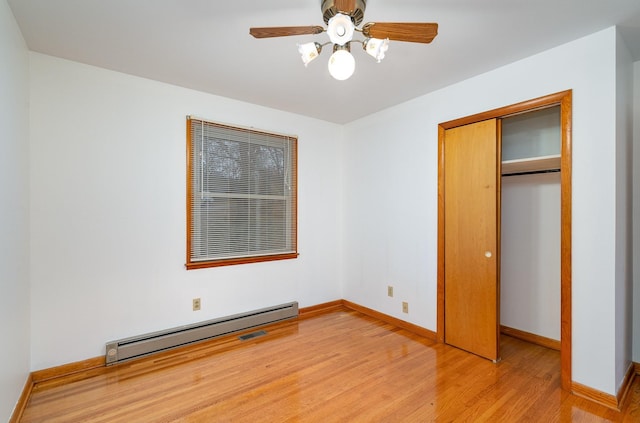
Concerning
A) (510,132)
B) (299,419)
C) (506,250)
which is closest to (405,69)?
(510,132)

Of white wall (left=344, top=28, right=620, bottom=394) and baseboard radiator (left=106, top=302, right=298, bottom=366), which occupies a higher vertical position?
white wall (left=344, top=28, right=620, bottom=394)

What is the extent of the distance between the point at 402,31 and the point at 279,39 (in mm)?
942

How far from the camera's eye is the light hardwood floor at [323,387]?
6.40 feet

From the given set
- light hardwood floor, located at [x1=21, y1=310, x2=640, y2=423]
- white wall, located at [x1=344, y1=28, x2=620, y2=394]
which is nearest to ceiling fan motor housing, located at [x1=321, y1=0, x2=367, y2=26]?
white wall, located at [x1=344, y1=28, x2=620, y2=394]

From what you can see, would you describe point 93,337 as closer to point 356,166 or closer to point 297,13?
point 297,13

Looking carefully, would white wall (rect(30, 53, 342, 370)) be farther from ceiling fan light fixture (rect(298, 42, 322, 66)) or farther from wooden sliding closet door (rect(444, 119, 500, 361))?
wooden sliding closet door (rect(444, 119, 500, 361))

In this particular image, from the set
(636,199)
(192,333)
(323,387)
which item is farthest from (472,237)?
(192,333)

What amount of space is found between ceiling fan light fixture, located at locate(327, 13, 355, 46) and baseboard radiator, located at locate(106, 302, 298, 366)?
2765mm

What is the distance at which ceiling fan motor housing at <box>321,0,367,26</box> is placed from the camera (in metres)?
1.40

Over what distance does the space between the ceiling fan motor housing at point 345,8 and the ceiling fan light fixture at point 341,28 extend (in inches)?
1.3

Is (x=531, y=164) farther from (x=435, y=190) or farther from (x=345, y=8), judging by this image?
(x=345, y=8)

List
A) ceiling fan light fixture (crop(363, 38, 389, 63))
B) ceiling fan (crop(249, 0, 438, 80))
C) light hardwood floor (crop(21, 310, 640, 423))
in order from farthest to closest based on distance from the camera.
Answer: light hardwood floor (crop(21, 310, 640, 423)) → ceiling fan light fixture (crop(363, 38, 389, 63)) → ceiling fan (crop(249, 0, 438, 80))

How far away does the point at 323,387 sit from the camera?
2.26m

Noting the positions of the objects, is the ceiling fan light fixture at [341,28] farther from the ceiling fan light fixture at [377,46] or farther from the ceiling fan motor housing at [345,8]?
the ceiling fan light fixture at [377,46]
